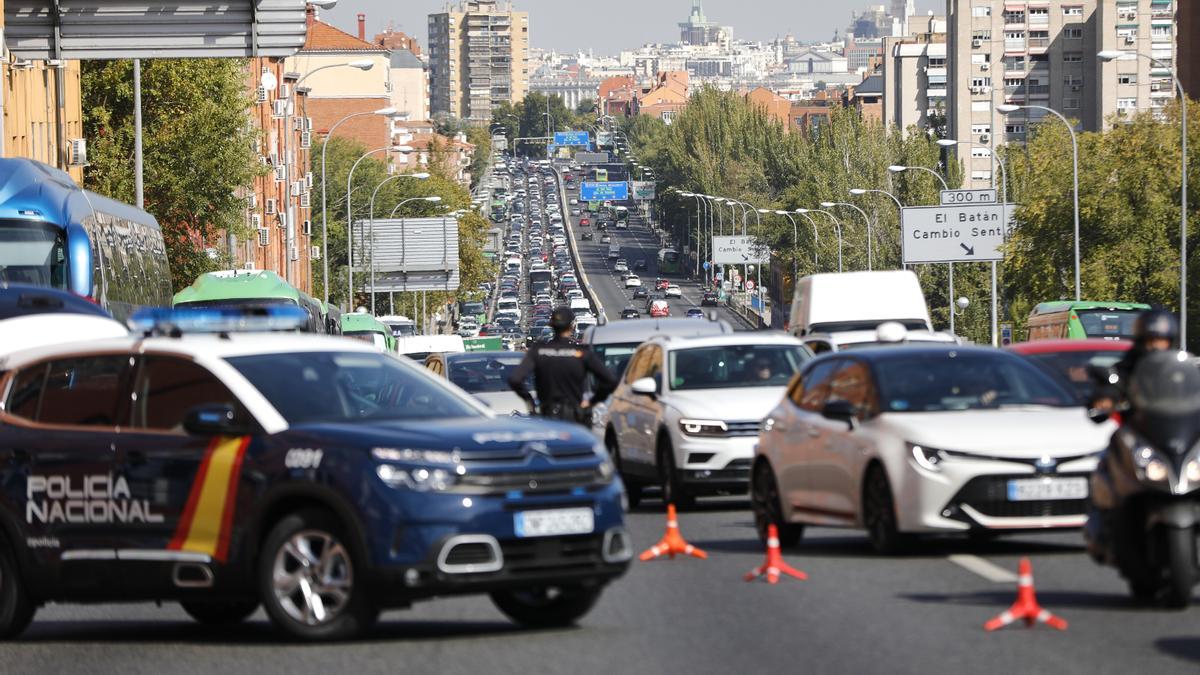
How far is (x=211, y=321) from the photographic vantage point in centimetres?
1265

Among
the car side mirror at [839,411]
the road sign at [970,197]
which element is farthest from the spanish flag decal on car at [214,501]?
the road sign at [970,197]

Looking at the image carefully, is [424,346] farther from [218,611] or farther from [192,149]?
[218,611]

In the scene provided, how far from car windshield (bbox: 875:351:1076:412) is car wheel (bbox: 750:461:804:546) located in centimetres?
131

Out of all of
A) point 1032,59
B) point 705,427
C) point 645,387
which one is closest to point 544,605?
point 705,427

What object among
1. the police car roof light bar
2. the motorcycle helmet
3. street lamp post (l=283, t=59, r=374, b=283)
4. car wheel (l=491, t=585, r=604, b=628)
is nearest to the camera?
car wheel (l=491, t=585, r=604, b=628)

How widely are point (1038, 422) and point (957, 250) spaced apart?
6165 centimetres

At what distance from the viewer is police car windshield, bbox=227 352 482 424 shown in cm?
1124

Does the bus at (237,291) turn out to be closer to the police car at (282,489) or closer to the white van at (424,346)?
the white van at (424,346)

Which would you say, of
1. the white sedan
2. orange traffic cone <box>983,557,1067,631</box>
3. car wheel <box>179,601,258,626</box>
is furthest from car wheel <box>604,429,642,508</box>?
orange traffic cone <box>983,557,1067,631</box>

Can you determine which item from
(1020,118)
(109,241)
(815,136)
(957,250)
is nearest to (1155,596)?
(109,241)

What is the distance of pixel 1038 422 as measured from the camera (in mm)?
13812

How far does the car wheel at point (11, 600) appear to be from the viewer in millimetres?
11641

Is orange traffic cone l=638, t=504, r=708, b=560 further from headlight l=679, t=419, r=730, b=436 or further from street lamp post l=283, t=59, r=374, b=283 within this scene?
street lamp post l=283, t=59, r=374, b=283

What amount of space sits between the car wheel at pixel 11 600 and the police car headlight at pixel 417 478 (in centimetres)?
246
